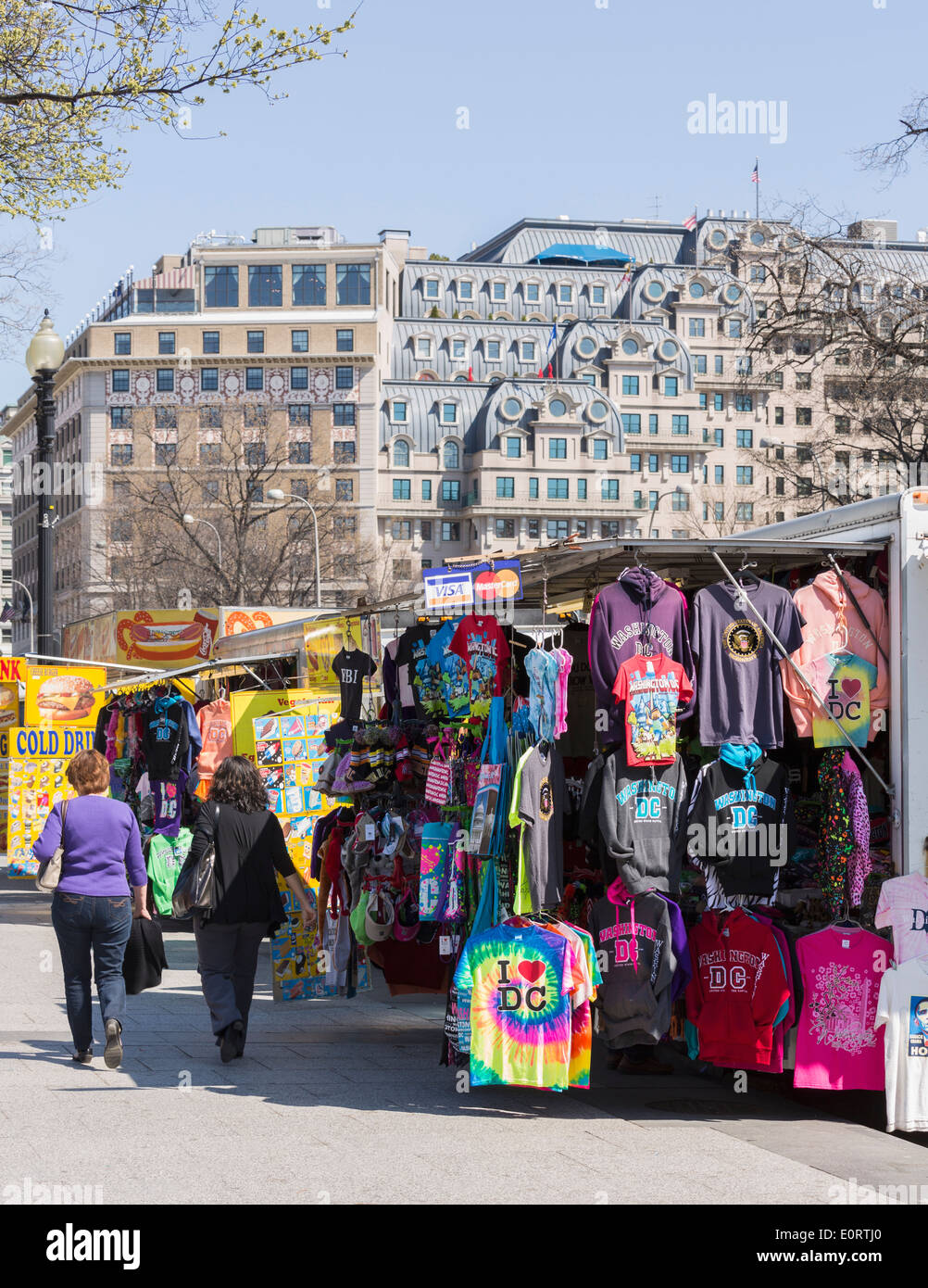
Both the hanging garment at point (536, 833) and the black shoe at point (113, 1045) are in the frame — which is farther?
the black shoe at point (113, 1045)

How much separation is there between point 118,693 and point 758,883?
12.1 m

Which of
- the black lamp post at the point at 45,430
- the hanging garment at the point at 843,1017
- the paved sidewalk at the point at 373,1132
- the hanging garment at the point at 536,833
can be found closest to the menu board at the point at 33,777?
the black lamp post at the point at 45,430

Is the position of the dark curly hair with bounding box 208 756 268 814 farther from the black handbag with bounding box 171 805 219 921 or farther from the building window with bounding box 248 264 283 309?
the building window with bounding box 248 264 283 309

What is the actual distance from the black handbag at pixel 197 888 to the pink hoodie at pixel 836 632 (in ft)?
11.3

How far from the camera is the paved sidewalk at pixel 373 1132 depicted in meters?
6.58

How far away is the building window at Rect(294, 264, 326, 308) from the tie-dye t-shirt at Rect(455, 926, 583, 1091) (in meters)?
105

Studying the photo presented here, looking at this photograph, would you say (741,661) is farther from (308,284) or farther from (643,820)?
(308,284)

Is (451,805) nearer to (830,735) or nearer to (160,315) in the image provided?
(830,735)

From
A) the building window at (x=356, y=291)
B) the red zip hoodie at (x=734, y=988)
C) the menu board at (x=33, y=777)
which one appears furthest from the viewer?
the building window at (x=356, y=291)

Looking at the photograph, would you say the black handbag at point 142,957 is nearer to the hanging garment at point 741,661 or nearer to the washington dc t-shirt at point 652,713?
the washington dc t-shirt at point 652,713

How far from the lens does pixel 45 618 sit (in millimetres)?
19312

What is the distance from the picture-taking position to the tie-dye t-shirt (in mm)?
8180

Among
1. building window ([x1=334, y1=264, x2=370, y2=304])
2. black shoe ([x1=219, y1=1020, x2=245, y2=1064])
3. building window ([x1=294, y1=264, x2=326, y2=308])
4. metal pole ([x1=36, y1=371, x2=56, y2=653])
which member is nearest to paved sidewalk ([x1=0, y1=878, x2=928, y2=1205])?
black shoe ([x1=219, y1=1020, x2=245, y2=1064])

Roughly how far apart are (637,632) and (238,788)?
267 centimetres
